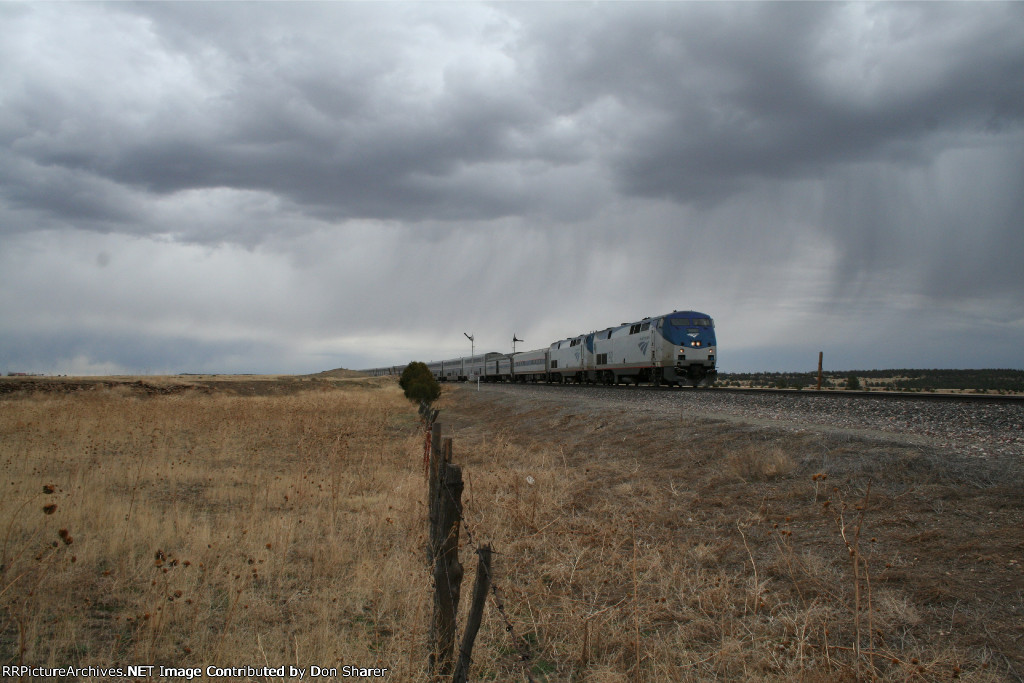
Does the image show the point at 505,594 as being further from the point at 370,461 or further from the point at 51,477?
the point at 51,477

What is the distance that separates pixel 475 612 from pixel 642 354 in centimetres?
2995

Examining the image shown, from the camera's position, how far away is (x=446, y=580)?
14.2 feet

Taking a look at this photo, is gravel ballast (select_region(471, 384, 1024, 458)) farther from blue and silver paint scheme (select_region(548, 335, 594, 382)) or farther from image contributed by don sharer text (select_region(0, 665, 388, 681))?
blue and silver paint scheme (select_region(548, 335, 594, 382))

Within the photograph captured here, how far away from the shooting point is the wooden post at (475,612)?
135 inches

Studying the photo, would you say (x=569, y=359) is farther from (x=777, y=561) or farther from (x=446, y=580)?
(x=446, y=580)

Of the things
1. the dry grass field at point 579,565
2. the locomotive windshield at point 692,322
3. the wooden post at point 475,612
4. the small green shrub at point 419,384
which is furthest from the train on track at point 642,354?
the wooden post at point 475,612

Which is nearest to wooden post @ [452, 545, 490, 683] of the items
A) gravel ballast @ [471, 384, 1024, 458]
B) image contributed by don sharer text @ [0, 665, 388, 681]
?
image contributed by don sharer text @ [0, 665, 388, 681]

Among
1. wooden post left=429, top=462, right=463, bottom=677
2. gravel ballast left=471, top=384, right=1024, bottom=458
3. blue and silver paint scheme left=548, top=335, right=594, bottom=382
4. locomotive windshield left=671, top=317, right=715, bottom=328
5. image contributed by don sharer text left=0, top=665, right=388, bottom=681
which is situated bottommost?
image contributed by don sharer text left=0, top=665, right=388, bottom=681

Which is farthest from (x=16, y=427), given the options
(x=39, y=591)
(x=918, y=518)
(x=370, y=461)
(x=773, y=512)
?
(x=918, y=518)

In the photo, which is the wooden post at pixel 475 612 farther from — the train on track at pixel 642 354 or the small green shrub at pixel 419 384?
the small green shrub at pixel 419 384

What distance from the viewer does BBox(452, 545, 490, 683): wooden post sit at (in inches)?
135

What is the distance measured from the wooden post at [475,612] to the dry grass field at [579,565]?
1.05 meters

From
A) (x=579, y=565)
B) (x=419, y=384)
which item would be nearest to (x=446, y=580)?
(x=579, y=565)

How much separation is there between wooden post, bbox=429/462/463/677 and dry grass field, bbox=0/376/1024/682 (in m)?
0.18
